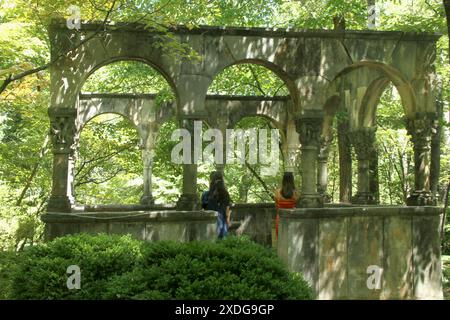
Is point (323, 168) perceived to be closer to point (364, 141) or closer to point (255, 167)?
point (364, 141)

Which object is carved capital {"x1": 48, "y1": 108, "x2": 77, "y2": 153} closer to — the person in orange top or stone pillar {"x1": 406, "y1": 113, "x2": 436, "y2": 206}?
the person in orange top

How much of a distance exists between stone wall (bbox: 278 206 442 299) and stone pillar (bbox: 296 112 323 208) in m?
0.48

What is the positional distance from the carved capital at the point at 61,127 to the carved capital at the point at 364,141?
277 inches

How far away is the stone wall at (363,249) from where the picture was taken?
30.0 feet

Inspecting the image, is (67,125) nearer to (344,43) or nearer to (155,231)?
(155,231)

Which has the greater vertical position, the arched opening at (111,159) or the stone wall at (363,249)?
the arched opening at (111,159)

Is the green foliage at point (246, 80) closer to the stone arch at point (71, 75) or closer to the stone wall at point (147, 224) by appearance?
the stone arch at point (71, 75)

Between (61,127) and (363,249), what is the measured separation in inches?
222

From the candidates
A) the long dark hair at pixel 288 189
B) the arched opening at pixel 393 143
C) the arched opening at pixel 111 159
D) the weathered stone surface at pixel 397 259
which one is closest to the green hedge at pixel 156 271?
the long dark hair at pixel 288 189

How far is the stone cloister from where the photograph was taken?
9023 millimetres

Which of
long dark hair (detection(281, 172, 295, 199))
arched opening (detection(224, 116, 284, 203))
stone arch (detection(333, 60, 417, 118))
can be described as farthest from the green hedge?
arched opening (detection(224, 116, 284, 203))

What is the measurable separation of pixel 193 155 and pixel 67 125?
7.34ft

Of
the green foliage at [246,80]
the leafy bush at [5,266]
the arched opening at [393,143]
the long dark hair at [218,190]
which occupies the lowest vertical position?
the leafy bush at [5,266]

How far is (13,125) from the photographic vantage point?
862 inches
